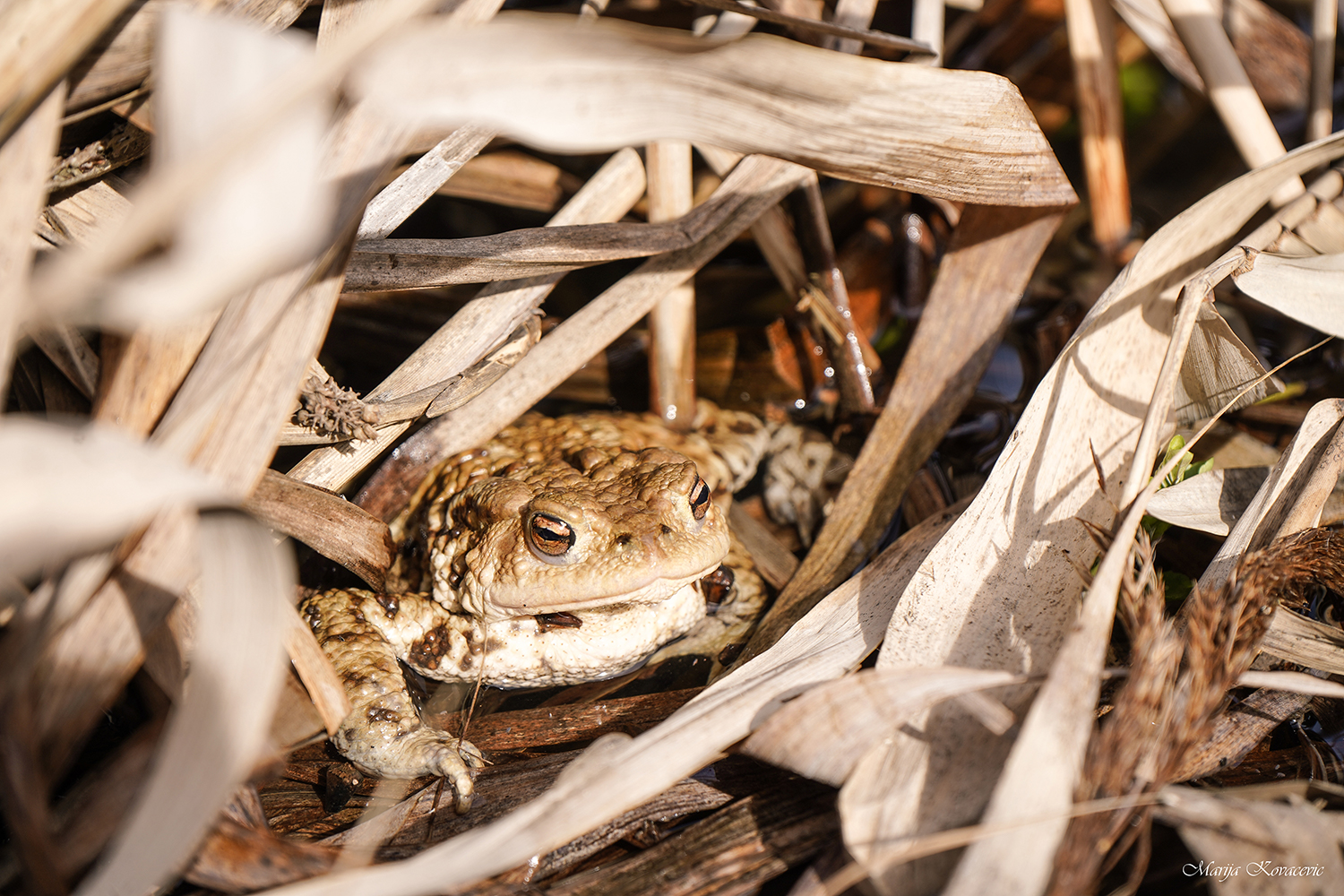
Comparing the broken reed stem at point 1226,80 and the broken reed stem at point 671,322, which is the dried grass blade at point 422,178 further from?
the broken reed stem at point 1226,80

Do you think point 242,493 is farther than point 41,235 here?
No

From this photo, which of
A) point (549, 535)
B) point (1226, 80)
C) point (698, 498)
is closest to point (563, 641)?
point (549, 535)

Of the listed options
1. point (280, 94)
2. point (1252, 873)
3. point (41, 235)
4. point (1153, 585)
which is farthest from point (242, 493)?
point (1252, 873)

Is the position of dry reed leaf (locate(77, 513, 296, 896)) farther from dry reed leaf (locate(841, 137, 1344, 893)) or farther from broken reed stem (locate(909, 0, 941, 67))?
broken reed stem (locate(909, 0, 941, 67))


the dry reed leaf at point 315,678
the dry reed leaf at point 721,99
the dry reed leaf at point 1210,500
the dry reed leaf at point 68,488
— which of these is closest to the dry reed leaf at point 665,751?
the dry reed leaf at point 315,678

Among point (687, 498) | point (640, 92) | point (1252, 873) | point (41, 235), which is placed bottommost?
point (1252, 873)

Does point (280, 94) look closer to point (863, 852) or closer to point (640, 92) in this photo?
point (640, 92)

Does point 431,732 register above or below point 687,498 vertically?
below

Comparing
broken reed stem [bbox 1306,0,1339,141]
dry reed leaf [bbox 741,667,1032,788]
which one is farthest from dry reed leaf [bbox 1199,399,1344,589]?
broken reed stem [bbox 1306,0,1339,141]
